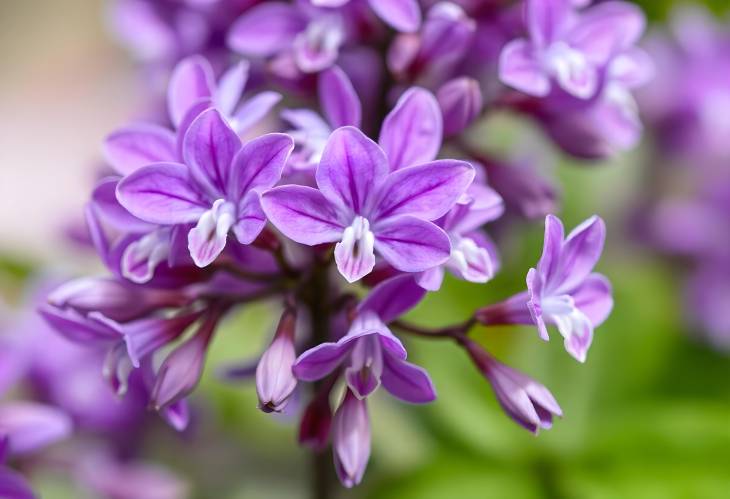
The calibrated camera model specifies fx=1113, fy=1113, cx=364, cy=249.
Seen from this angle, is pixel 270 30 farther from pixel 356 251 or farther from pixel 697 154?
pixel 697 154

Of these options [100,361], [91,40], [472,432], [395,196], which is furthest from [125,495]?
[91,40]

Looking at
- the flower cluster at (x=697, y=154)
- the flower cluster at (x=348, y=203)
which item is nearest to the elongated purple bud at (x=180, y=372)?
the flower cluster at (x=348, y=203)

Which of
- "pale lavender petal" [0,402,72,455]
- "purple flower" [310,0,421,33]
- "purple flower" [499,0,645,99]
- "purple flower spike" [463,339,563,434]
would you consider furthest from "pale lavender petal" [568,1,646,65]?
"pale lavender petal" [0,402,72,455]

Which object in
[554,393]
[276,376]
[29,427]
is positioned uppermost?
[276,376]

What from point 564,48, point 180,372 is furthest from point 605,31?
point 180,372

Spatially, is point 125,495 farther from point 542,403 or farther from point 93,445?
point 542,403

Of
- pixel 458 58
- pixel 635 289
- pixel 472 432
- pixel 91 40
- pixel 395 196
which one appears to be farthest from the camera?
pixel 91 40
